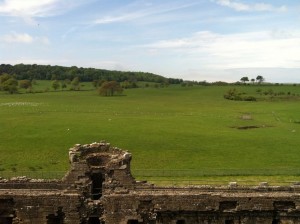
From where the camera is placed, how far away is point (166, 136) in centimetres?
7769

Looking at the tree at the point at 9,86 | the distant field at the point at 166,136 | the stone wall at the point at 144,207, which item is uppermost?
the tree at the point at 9,86

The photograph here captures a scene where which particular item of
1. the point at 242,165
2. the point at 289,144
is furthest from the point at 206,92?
the point at 242,165

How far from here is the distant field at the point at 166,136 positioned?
191ft

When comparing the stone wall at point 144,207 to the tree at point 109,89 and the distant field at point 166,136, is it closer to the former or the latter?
the distant field at point 166,136

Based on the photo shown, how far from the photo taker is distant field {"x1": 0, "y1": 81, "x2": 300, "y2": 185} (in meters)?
58.1

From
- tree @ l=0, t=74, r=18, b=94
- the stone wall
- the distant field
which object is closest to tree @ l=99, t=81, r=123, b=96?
the distant field

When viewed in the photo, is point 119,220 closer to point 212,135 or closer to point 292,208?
point 292,208

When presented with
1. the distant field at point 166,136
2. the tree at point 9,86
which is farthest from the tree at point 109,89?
the tree at point 9,86

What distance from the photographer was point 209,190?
82.6 ft

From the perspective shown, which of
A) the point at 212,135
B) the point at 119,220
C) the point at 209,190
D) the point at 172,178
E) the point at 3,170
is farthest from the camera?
the point at 212,135

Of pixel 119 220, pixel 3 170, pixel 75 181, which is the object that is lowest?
pixel 3 170

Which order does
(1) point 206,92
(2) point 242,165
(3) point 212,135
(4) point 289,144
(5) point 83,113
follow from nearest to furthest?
(2) point 242,165, (4) point 289,144, (3) point 212,135, (5) point 83,113, (1) point 206,92

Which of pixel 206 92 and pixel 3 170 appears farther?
pixel 206 92

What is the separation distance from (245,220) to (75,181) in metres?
9.23
